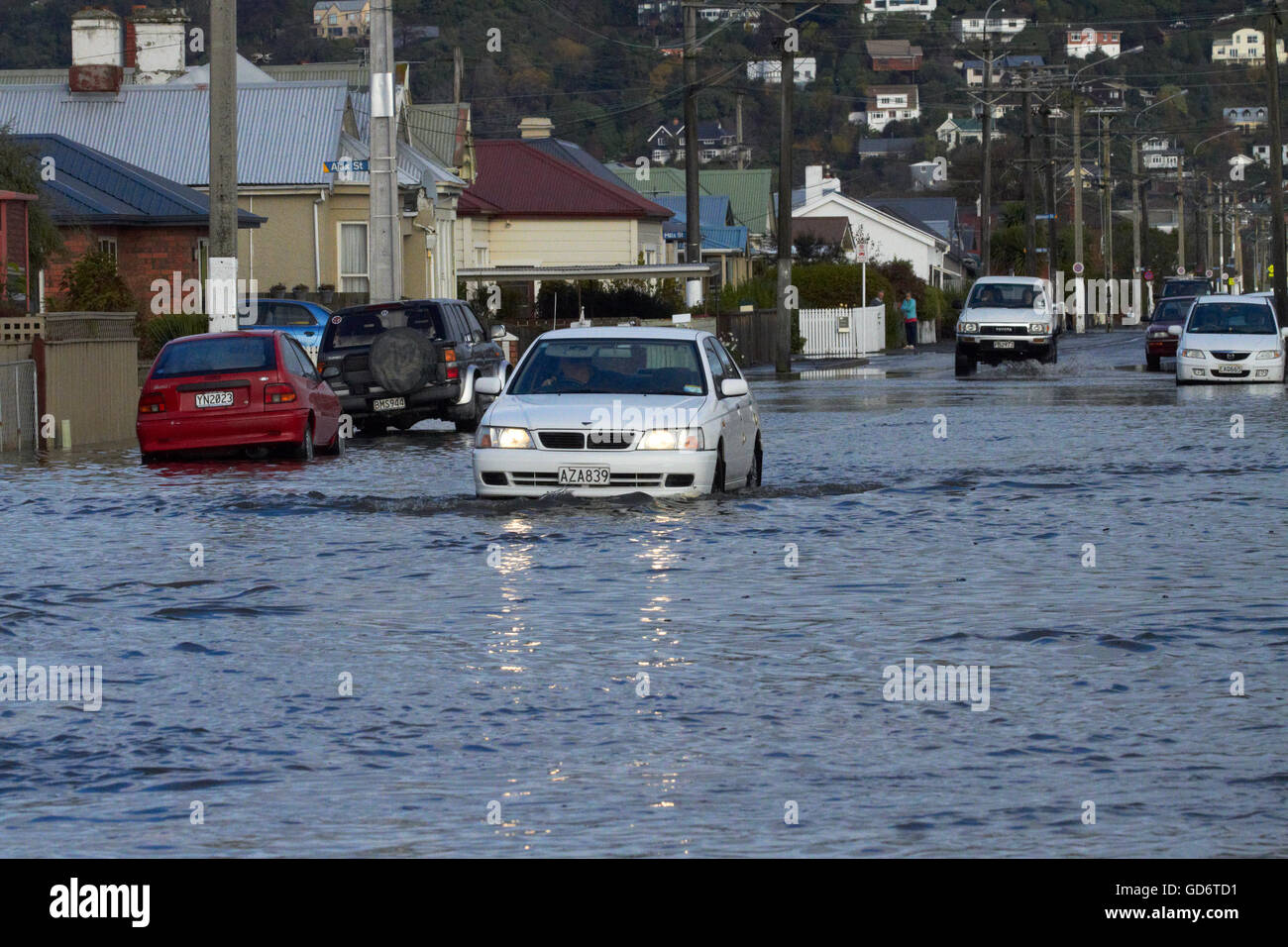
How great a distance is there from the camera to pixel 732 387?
18.1 meters

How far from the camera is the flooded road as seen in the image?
7.37m

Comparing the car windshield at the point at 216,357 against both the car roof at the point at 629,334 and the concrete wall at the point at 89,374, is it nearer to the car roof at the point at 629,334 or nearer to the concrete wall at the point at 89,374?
the concrete wall at the point at 89,374

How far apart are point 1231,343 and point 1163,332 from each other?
9.94 metres

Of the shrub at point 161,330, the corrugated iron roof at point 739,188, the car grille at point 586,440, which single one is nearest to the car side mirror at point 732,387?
the car grille at point 586,440

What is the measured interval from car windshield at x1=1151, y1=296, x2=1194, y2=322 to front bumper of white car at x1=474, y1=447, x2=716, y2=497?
34607 millimetres

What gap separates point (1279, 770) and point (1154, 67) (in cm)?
17644

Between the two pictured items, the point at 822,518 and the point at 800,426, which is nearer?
the point at 822,518

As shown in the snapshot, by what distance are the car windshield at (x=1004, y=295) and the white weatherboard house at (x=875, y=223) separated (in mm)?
64565

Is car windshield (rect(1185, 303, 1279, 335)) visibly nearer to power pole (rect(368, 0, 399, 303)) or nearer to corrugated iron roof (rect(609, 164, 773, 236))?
power pole (rect(368, 0, 399, 303))

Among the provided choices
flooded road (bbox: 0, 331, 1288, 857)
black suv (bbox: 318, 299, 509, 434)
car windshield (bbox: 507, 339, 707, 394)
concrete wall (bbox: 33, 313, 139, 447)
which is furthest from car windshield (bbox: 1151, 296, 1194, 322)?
car windshield (bbox: 507, 339, 707, 394)

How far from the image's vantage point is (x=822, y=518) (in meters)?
17.2
